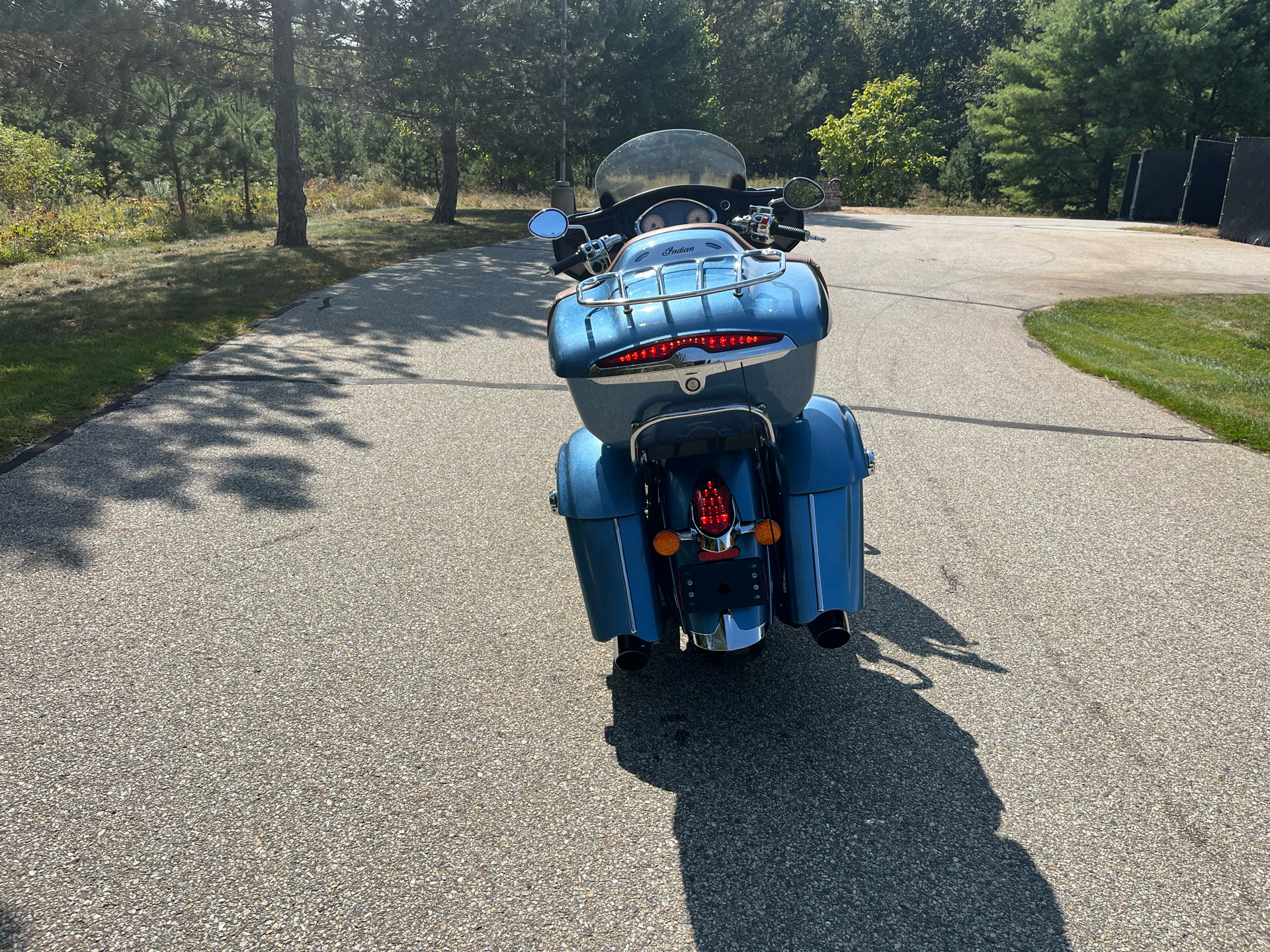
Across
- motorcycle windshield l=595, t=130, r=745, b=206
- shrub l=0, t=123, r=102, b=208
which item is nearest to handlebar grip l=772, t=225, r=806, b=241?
motorcycle windshield l=595, t=130, r=745, b=206

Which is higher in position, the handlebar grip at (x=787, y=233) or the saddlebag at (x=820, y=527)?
the handlebar grip at (x=787, y=233)

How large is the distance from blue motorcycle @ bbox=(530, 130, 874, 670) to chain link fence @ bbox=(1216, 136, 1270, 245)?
67.8ft

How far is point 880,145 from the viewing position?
1437 inches

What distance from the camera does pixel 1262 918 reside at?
2.26 m

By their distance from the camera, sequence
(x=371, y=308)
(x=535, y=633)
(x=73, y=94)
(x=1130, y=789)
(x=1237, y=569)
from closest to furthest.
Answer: (x=1130, y=789) → (x=535, y=633) → (x=1237, y=569) → (x=371, y=308) → (x=73, y=94)

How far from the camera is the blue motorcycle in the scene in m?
2.66

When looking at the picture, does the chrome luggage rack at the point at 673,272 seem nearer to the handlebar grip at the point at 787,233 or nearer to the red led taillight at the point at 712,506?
the red led taillight at the point at 712,506

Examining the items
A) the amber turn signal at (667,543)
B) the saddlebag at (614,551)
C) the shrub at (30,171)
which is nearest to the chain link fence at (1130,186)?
the shrub at (30,171)

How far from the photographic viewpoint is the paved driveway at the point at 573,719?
2.34 metres

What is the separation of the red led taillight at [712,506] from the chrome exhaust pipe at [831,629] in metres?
0.51

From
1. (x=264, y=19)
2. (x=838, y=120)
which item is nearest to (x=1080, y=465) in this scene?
(x=264, y=19)

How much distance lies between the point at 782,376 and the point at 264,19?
55.2 feet

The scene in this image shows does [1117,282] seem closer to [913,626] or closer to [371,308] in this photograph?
[371,308]

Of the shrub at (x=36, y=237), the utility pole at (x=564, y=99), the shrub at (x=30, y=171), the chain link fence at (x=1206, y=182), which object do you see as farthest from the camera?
the chain link fence at (x=1206, y=182)
